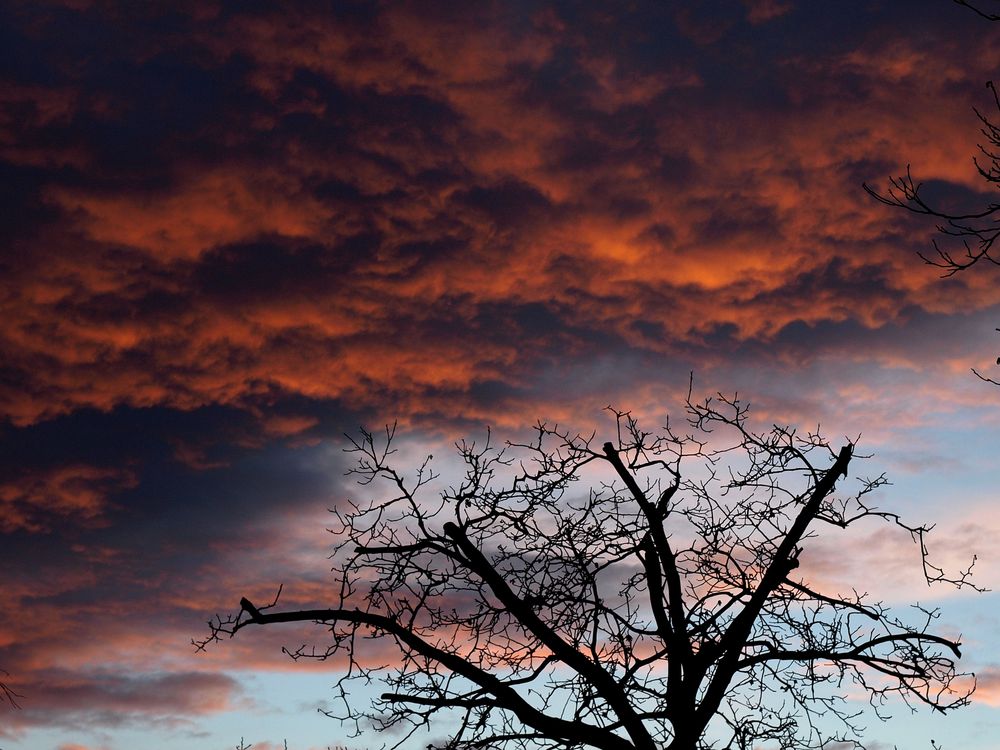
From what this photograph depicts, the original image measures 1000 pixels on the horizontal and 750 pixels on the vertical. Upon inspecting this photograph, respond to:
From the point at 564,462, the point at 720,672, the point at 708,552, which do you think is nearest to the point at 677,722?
the point at 720,672

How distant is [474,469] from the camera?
33.0ft

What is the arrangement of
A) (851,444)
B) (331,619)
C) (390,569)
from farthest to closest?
(851,444) → (390,569) → (331,619)

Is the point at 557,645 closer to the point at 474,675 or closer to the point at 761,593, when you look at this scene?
the point at 474,675

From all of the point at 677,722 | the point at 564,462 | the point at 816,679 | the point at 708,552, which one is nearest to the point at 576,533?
the point at 564,462

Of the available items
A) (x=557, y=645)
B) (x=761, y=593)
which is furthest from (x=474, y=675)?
(x=761, y=593)

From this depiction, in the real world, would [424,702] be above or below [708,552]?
below

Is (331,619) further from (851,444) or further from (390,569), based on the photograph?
(851,444)

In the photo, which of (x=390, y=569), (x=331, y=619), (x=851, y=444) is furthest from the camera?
(x=851, y=444)

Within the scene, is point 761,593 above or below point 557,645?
above

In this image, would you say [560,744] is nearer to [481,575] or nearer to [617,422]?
[481,575]

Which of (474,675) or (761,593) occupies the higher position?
(761,593)

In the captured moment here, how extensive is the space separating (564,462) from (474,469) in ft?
3.50

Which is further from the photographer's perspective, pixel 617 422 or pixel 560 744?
pixel 617 422

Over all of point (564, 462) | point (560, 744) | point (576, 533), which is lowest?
point (560, 744)
